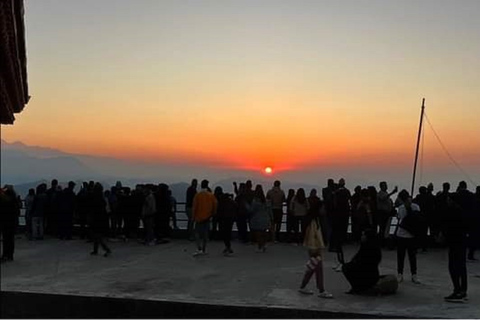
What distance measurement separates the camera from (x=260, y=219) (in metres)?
13.7

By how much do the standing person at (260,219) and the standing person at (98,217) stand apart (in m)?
3.24

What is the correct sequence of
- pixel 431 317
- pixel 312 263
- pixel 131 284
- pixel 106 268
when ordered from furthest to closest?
1. pixel 106 268
2. pixel 131 284
3. pixel 312 263
4. pixel 431 317

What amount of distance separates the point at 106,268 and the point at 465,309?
252 inches

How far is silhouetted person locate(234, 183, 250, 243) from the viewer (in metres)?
15.0

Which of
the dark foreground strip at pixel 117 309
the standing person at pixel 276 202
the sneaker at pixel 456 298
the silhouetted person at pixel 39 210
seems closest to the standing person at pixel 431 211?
the standing person at pixel 276 202

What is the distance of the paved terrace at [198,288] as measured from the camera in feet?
28.2

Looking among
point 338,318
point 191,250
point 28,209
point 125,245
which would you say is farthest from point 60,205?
point 338,318

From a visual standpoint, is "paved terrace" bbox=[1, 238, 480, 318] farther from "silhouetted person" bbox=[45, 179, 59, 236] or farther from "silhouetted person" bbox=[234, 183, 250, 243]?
"silhouetted person" bbox=[45, 179, 59, 236]

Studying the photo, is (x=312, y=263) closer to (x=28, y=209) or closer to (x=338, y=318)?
(x=338, y=318)

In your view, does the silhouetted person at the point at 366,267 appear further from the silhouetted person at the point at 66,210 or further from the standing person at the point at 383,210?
the silhouetted person at the point at 66,210

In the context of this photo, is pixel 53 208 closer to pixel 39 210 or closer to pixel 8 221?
pixel 39 210

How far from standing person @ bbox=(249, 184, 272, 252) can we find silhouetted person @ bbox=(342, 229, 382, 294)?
4.44 meters

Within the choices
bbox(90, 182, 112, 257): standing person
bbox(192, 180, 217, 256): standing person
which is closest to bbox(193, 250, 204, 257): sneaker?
bbox(192, 180, 217, 256): standing person

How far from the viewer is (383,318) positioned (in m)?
8.16
